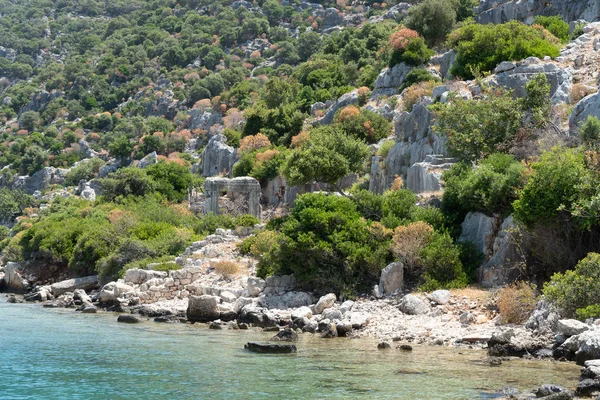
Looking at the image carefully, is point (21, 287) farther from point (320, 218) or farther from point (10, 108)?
point (10, 108)

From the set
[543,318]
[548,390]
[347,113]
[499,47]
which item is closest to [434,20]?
[347,113]

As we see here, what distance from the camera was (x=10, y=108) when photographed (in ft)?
347

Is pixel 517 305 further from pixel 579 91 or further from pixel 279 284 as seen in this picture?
pixel 579 91

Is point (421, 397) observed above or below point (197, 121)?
below

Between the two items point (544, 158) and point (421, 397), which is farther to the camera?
point (544, 158)

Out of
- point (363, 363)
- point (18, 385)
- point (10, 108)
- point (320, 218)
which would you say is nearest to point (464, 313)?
point (363, 363)

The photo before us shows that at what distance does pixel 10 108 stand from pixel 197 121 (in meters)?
38.2

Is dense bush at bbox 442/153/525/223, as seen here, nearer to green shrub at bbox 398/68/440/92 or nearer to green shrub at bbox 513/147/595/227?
green shrub at bbox 513/147/595/227

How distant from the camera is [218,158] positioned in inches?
2263

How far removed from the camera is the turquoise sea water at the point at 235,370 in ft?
48.0

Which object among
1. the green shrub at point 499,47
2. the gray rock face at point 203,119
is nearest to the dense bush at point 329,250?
the green shrub at point 499,47

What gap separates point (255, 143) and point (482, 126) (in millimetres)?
26199

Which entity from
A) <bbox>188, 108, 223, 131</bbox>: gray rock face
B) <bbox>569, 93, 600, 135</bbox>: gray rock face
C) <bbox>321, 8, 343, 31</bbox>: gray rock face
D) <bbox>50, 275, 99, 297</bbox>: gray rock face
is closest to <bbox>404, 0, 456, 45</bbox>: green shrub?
<bbox>569, 93, 600, 135</bbox>: gray rock face

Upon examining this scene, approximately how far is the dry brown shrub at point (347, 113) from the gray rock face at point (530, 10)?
12.5 m
